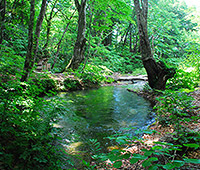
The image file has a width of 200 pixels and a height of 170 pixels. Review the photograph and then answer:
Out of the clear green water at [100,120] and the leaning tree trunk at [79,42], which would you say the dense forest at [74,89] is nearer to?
the leaning tree trunk at [79,42]

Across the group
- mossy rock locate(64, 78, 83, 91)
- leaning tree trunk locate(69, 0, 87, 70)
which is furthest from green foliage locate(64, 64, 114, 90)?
leaning tree trunk locate(69, 0, 87, 70)

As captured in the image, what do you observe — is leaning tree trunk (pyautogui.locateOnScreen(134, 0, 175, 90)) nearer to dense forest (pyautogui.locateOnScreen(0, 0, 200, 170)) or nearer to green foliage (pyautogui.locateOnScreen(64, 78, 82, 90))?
dense forest (pyautogui.locateOnScreen(0, 0, 200, 170))

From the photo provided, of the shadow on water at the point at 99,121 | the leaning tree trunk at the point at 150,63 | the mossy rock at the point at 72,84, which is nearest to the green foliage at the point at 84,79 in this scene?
the mossy rock at the point at 72,84

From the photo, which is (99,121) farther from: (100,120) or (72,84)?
(72,84)

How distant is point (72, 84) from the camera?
310 inches

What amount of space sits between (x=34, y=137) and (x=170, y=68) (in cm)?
606

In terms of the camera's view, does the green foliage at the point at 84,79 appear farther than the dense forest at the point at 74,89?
Yes

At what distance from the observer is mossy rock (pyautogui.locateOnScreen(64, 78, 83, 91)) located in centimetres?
766

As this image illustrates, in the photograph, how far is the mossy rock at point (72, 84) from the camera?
7665 mm

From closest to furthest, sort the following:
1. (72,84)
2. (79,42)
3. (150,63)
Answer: (150,63) < (72,84) < (79,42)

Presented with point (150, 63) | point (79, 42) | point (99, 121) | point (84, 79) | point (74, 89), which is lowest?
point (99, 121)

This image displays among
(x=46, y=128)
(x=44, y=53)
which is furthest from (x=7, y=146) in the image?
(x=44, y=53)

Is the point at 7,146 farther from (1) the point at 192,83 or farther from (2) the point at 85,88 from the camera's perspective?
(2) the point at 85,88

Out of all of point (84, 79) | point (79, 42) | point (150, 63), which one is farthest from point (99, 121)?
point (79, 42)
